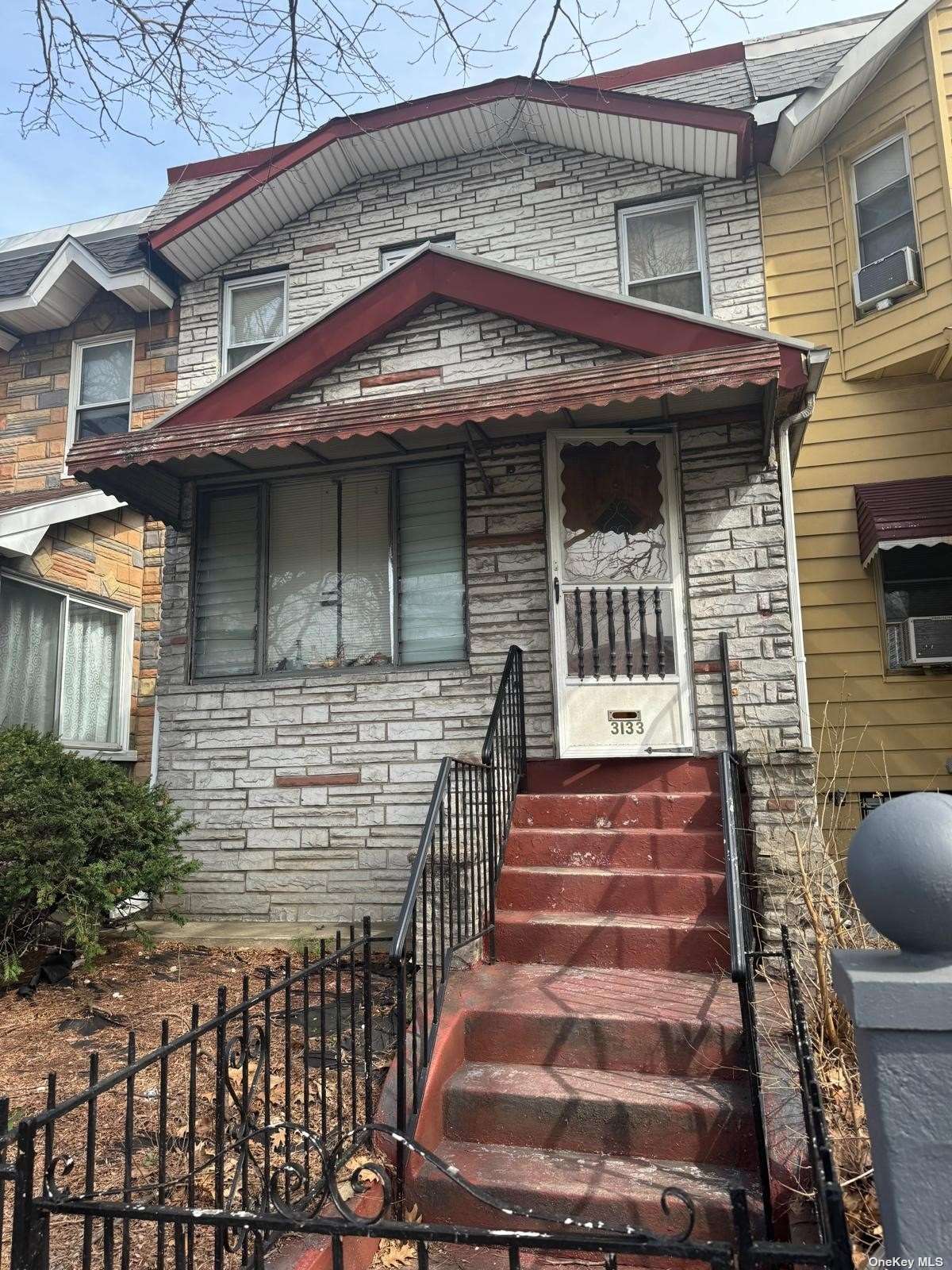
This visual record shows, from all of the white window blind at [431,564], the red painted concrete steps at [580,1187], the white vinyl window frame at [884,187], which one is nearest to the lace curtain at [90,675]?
the white window blind at [431,564]

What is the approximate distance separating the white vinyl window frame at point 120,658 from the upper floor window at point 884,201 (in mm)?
7928

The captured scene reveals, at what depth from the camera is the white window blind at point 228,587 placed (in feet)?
23.6

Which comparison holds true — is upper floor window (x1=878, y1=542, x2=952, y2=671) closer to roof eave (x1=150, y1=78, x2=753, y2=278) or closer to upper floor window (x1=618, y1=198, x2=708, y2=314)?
upper floor window (x1=618, y1=198, x2=708, y2=314)

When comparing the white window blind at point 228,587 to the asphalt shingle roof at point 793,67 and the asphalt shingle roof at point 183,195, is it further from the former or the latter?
the asphalt shingle roof at point 793,67

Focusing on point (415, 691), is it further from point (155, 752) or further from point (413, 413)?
point (155, 752)

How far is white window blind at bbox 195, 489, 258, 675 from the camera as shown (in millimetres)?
7207

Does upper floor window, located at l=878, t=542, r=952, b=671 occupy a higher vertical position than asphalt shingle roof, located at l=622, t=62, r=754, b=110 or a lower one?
lower

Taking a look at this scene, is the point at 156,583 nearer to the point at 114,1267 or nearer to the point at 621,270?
the point at 621,270

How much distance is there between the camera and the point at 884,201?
8.14 metres

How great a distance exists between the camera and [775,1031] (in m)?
4.05

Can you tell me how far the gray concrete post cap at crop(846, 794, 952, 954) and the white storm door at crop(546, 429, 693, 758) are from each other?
4270 millimetres

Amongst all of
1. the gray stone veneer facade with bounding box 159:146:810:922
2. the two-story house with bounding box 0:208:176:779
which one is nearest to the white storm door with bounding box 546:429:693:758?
the gray stone veneer facade with bounding box 159:146:810:922

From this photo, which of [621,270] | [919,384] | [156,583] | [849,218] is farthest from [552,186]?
[156,583]

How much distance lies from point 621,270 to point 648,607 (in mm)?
3905
